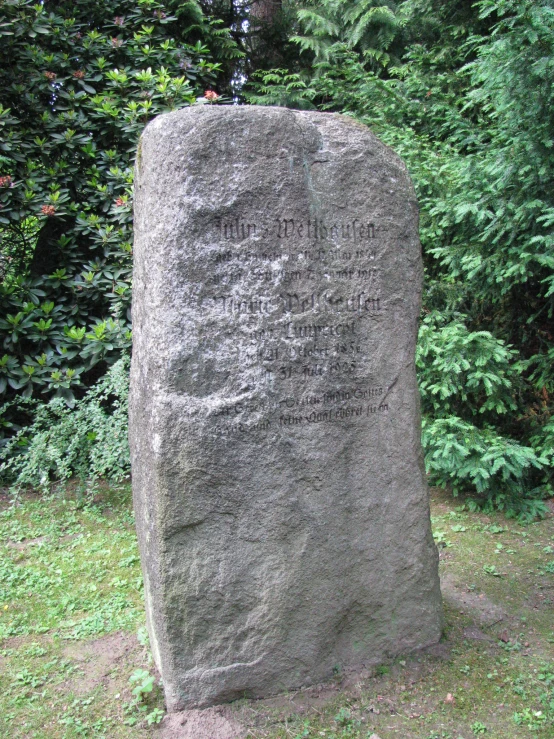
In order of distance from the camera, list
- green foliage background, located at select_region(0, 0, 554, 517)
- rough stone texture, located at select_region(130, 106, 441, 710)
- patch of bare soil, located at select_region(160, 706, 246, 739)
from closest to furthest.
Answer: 1. rough stone texture, located at select_region(130, 106, 441, 710)
2. patch of bare soil, located at select_region(160, 706, 246, 739)
3. green foliage background, located at select_region(0, 0, 554, 517)

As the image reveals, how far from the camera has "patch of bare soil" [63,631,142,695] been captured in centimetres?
288

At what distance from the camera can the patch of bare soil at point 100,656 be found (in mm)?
2875

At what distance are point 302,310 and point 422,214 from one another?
3.10 meters

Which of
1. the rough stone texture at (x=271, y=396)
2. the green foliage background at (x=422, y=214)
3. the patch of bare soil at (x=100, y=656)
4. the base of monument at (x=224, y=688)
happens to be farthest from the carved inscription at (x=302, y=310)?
the green foliage background at (x=422, y=214)

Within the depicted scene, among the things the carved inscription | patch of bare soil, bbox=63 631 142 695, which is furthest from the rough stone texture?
patch of bare soil, bbox=63 631 142 695

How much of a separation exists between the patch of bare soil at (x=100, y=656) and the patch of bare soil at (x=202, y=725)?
0.44 meters

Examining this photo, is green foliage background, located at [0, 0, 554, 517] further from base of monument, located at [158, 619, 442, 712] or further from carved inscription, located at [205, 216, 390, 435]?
base of monument, located at [158, 619, 442, 712]

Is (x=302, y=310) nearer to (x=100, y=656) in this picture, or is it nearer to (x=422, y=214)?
(x=100, y=656)

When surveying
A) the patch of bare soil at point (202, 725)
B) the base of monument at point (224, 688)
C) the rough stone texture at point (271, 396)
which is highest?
the rough stone texture at point (271, 396)

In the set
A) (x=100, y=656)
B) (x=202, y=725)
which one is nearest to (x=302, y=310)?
(x=202, y=725)

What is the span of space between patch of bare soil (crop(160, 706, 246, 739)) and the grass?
0.03 metres

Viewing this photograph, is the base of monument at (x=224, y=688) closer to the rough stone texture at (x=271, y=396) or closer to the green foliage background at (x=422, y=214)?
the rough stone texture at (x=271, y=396)

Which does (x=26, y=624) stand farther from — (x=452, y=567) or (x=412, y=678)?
(x=452, y=567)

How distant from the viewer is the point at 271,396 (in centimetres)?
252
